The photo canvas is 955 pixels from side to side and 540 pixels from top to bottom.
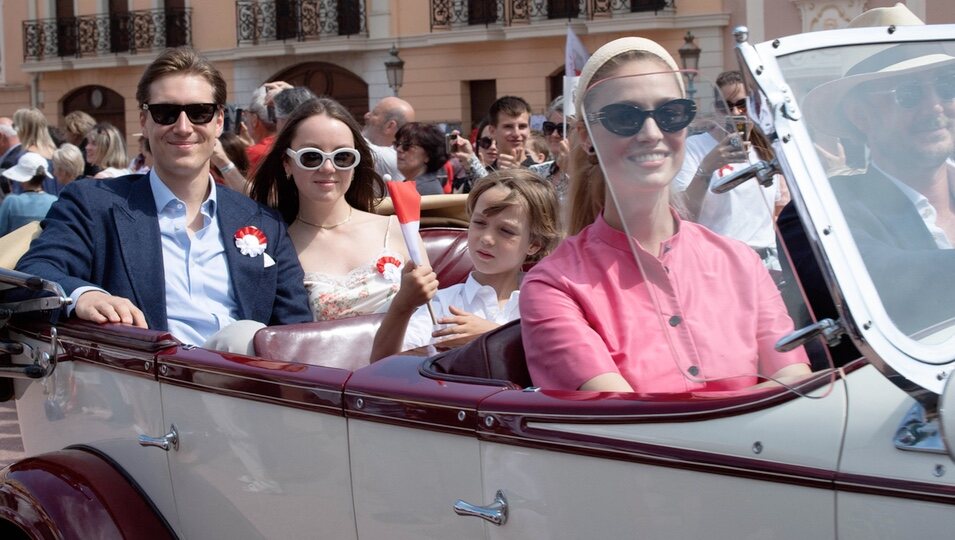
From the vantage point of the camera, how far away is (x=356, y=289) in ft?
12.6

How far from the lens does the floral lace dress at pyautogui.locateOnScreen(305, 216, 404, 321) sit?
3.77 metres

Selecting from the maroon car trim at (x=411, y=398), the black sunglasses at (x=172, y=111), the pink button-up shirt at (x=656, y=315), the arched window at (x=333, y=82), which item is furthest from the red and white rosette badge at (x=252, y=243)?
the arched window at (x=333, y=82)

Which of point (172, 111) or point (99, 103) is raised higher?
point (99, 103)

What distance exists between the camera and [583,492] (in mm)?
1876

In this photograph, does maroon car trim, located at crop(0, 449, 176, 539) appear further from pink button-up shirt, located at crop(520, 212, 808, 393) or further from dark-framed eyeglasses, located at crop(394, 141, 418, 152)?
dark-framed eyeglasses, located at crop(394, 141, 418, 152)

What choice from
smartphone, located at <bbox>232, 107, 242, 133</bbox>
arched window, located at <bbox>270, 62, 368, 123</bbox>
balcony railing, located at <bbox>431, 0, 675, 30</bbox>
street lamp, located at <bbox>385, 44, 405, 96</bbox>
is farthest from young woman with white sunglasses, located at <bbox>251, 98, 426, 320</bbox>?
arched window, located at <bbox>270, 62, 368, 123</bbox>

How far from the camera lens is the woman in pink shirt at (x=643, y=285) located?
1.91 m

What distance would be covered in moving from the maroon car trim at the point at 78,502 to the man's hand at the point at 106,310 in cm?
34

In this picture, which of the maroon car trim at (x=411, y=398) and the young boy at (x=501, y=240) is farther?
the young boy at (x=501, y=240)

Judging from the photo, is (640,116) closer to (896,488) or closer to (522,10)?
(896,488)

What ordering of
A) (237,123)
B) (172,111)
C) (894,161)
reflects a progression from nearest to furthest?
(894,161), (172,111), (237,123)

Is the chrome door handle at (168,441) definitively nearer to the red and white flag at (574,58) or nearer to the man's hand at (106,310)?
the man's hand at (106,310)

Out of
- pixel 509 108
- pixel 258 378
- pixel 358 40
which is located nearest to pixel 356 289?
pixel 258 378

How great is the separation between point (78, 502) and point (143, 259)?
83cm
